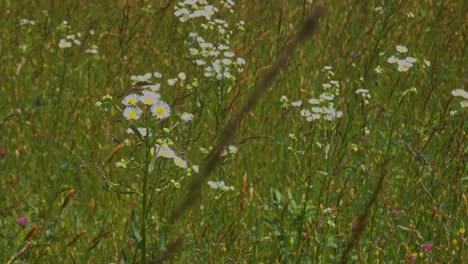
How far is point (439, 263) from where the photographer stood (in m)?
2.05

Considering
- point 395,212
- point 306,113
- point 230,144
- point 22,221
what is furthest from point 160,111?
point 395,212

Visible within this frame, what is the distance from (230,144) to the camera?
92.0 inches

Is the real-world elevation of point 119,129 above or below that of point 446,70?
below

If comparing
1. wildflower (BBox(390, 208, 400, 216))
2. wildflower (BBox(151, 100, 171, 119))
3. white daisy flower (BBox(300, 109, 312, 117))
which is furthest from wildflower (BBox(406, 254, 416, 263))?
wildflower (BBox(151, 100, 171, 119))

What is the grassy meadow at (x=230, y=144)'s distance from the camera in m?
2.06

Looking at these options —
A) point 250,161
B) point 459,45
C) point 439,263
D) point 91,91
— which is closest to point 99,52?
point 91,91

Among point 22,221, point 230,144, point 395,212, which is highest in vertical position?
point 230,144

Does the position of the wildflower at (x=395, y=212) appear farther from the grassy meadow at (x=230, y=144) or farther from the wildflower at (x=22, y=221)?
the wildflower at (x=22, y=221)

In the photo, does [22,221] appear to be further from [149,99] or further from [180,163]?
[149,99]

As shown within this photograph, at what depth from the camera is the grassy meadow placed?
206 centimetres

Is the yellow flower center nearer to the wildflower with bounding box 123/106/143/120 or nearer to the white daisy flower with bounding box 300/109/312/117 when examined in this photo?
the wildflower with bounding box 123/106/143/120

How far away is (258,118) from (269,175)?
45cm

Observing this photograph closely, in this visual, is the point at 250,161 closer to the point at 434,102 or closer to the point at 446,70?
the point at 434,102

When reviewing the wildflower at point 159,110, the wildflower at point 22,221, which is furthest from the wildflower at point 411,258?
the wildflower at point 22,221
